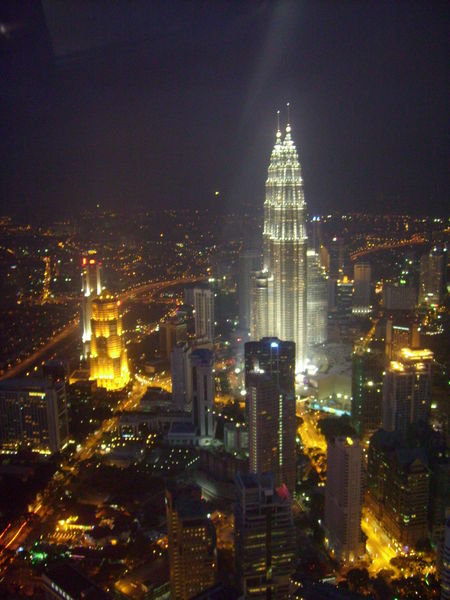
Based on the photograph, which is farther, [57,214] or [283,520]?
[57,214]

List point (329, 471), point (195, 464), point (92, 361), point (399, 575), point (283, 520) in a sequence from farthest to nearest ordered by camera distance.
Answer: point (92, 361)
point (195, 464)
point (329, 471)
point (399, 575)
point (283, 520)

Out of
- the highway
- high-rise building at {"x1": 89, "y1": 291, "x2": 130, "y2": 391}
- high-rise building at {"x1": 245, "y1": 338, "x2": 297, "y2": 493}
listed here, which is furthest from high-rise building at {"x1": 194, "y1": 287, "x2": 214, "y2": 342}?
high-rise building at {"x1": 245, "y1": 338, "x2": 297, "y2": 493}

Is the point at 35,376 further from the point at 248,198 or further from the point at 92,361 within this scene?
the point at 248,198

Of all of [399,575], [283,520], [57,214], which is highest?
[57,214]

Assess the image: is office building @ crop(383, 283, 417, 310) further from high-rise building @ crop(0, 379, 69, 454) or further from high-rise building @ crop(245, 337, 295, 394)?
high-rise building @ crop(0, 379, 69, 454)

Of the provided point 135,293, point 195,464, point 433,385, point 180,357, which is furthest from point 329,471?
point 135,293

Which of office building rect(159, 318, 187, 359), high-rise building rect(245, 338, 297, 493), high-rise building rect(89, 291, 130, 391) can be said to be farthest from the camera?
office building rect(159, 318, 187, 359)

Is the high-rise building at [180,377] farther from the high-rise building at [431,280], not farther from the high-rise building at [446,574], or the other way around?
the high-rise building at [446,574]
